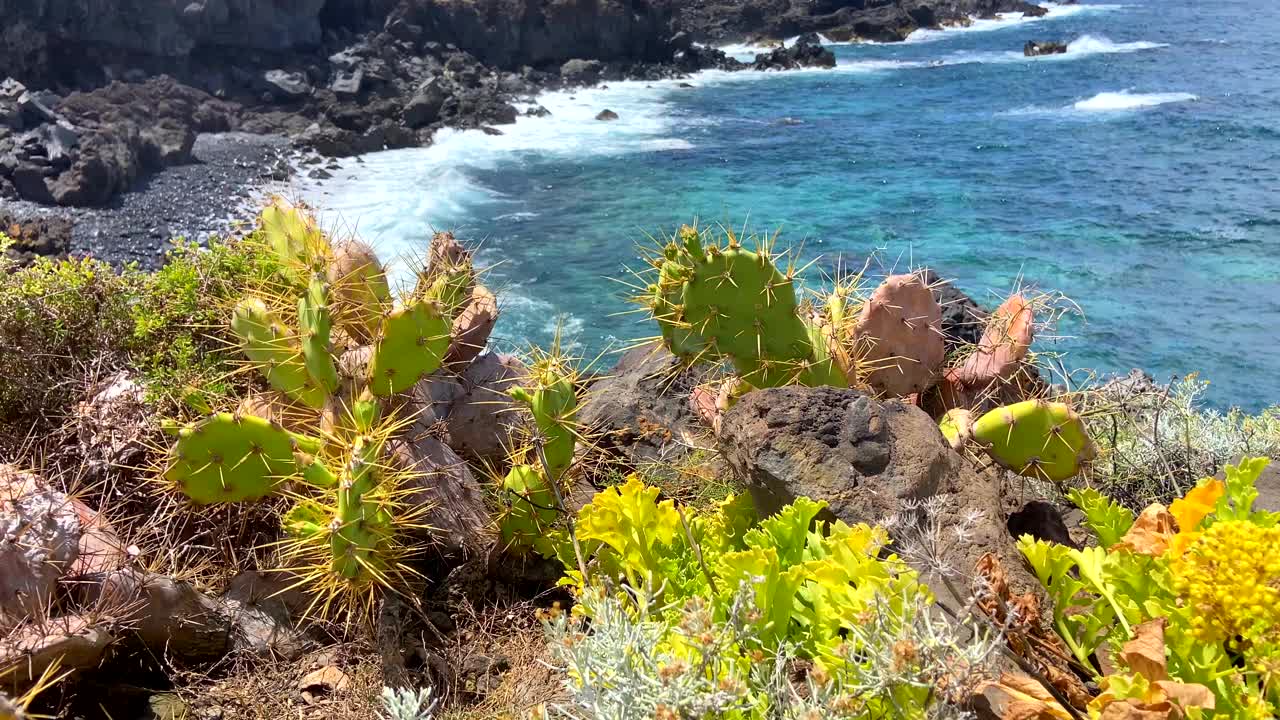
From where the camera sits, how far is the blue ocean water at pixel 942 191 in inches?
542

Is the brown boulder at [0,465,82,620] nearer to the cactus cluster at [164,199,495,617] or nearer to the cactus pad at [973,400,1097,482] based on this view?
the cactus cluster at [164,199,495,617]

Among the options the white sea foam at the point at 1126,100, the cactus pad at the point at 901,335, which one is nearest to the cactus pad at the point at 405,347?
the cactus pad at the point at 901,335

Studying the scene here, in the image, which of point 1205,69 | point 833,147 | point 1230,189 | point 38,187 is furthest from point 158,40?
point 1205,69

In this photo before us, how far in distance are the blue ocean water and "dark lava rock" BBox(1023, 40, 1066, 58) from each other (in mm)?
4491

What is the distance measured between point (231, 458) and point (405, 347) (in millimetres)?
613

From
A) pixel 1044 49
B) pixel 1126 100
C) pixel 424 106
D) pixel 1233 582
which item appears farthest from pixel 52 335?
pixel 1044 49

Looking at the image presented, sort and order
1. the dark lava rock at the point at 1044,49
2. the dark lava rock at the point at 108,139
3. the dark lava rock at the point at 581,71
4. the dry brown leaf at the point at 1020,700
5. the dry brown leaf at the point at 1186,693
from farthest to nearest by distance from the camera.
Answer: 1. the dark lava rock at the point at 1044,49
2. the dark lava rock at the point at 581,71
3. the dark lava rock at the point at 108,139
4. the dry brown leaf at the point at 1020,700
5. the dry brown leaf at the point at 1186,693

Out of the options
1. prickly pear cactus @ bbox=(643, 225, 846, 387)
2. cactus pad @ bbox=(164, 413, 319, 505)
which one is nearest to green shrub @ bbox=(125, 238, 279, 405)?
cactus pad @ bbox=(164, 413, 319, 505)

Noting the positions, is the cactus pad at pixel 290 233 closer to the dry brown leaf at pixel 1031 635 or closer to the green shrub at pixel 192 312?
the green shrub at pixel 192 312

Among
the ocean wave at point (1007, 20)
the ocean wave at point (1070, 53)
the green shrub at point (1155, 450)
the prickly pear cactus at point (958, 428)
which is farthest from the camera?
the ocean wave at point (1007, 20)

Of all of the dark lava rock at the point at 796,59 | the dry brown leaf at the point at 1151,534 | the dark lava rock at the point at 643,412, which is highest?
the dry brown leaf at the point at 1151,534

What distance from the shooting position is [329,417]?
2904 millimetres

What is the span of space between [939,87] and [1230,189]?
16.6m

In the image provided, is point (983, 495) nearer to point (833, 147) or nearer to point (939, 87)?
point (833, 147)
